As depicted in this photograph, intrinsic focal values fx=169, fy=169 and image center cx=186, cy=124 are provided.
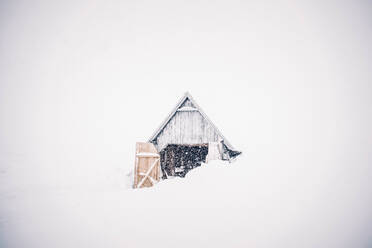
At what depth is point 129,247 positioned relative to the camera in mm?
3070

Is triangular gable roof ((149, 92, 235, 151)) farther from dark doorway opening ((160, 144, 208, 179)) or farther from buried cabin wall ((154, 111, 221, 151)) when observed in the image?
dark doorway opening ((160, 144, 208, 179))

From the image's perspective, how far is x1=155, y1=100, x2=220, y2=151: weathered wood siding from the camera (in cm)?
1027

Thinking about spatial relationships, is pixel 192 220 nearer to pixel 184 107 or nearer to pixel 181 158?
pixel 184 107

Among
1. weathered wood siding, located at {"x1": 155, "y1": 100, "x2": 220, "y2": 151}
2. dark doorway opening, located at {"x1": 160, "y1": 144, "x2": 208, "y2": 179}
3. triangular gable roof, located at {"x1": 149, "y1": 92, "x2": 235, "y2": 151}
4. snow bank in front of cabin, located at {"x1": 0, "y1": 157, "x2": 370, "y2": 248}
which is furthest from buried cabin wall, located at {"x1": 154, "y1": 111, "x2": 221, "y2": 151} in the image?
snow bank in front of cabin, located at {"x1": 0, "y1": 157, "x2": 370, "y2": 248}

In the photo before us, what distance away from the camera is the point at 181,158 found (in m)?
13.8

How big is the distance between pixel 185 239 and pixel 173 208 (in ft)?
3.75

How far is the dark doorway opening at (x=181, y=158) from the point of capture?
12.7m

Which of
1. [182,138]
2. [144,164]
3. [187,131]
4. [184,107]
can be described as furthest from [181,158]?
[184,107]

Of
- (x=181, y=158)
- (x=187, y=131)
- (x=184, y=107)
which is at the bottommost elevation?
(x=181, y=158)

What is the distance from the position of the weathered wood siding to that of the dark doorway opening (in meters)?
1.93

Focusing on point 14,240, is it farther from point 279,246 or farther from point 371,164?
point 371,164

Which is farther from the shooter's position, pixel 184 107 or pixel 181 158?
pixel 181 158

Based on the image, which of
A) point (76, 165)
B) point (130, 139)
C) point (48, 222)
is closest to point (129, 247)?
point (48, 222)

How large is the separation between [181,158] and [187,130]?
4.14m
